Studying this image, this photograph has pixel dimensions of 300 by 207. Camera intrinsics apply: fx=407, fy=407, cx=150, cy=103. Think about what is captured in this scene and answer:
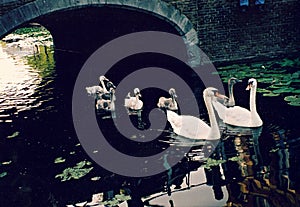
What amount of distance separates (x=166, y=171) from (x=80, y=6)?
7.49m

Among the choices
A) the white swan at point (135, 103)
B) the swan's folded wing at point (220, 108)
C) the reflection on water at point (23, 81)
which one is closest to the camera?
the swan's folded wing at point (220, 108)

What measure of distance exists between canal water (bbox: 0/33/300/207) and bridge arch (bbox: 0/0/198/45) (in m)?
3.03

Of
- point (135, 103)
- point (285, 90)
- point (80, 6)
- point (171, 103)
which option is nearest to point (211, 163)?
point (171, 103)

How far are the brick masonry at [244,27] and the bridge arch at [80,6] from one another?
1.05ft

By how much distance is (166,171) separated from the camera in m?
7.77

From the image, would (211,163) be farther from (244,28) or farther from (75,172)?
(244,28)

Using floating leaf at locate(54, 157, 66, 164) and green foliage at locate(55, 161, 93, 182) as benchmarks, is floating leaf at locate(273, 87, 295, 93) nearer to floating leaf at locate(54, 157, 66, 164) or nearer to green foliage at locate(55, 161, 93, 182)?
green foliage at locate(55, 161, 93, 182)

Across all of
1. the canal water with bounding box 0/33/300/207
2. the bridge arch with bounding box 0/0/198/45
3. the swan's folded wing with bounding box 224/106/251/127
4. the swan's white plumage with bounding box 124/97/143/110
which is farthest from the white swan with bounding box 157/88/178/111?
the bridge arch with bounding box 0/0/198/45

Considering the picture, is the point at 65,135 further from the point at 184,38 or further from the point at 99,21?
the point at 99,21

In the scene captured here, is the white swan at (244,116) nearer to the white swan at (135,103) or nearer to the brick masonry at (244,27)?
the white swan at (135,103)

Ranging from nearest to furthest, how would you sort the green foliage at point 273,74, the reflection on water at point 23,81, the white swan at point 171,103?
the white swan at point 171,103 < the green foliage at point 273,74 < the reflection on water at point 23,81

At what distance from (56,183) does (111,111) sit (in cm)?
372

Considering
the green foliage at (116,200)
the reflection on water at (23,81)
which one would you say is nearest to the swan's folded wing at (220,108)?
the green foliage at (116,200)

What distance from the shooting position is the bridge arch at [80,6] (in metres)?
12.8
